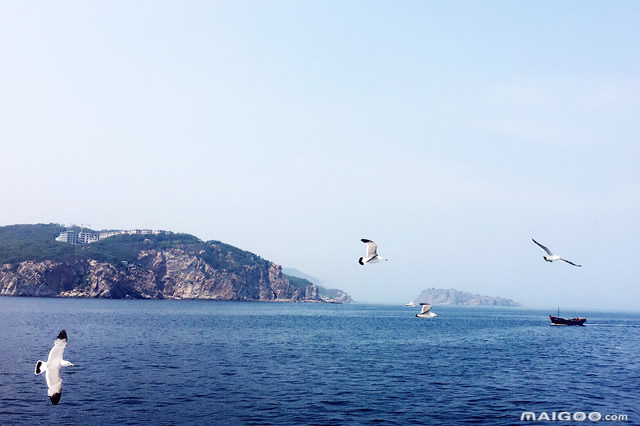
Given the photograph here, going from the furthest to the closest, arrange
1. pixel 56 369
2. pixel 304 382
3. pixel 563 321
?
pixel 563 321 < pixel 304 382 < pixel 56 369

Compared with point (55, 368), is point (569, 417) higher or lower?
lower

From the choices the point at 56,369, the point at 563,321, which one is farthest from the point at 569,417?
the point at 563,321

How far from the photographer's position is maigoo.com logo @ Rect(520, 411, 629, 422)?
36.4 m

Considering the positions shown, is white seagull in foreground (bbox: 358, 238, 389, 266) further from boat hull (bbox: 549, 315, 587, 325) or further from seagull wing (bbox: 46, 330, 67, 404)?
boat hull (bbox: 549, 315, 587, 325)

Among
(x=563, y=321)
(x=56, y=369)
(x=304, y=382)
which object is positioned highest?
(x=56, y=369)

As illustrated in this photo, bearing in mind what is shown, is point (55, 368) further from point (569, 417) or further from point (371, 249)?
point (569, 417)

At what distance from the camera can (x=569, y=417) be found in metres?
37.3

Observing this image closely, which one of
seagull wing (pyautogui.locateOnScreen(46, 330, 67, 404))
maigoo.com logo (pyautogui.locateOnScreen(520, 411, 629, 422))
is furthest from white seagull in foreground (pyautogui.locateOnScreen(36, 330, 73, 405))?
maigoo.com logo (pyautogui.locateOnScreen(520, 411, 629, 422))

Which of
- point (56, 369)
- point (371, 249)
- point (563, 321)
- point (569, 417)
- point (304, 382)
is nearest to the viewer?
point (56, 369)

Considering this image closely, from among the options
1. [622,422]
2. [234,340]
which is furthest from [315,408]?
[234,340]

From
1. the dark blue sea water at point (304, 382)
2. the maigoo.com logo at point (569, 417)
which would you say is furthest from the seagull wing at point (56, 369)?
the maigoo.com logo at point (569, 417)

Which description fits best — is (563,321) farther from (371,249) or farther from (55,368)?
(55,368)

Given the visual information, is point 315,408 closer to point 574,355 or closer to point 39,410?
point 39,410

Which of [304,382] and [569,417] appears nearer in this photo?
[569,417]
